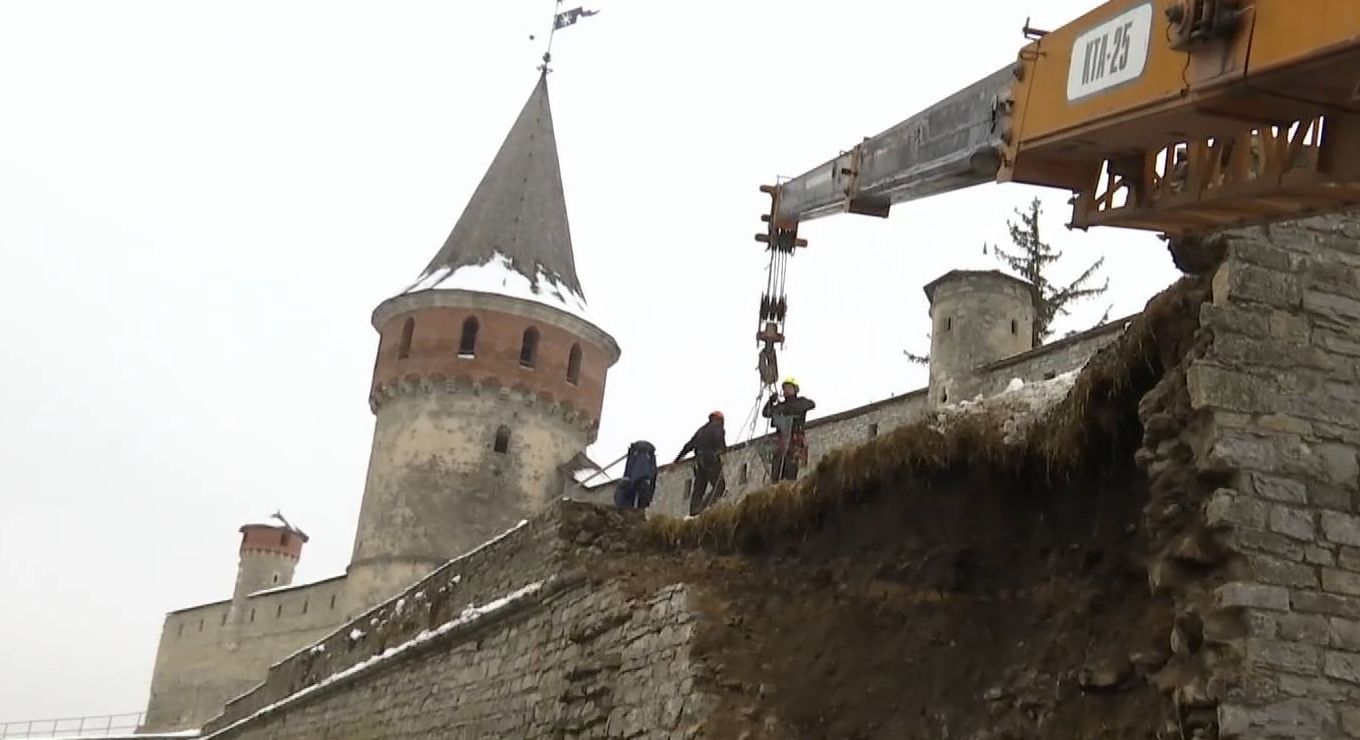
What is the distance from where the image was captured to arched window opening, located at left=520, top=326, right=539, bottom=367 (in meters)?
Answer: 26.2

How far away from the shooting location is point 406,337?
2656 centimetres

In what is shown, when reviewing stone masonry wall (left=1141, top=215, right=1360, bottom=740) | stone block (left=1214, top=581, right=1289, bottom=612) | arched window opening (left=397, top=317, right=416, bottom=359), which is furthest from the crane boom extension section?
arched window opening (left=397, top=317, right=416, bottom=359)

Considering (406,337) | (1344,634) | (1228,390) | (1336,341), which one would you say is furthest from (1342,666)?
(406,337)

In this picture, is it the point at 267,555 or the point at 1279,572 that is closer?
the point at 1279,572

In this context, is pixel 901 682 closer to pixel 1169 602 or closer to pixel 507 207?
pixel 1169 602

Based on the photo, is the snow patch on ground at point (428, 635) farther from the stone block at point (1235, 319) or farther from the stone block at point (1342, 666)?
the stone block at point (1342, 666)

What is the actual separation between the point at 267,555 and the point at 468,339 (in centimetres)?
1238

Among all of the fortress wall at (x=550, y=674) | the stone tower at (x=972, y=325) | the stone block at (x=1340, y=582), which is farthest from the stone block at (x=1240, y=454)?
the stone tower at (x=972, y=325)

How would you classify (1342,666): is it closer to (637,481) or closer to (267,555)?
(637,481)

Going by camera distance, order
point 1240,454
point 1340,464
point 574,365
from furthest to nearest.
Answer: point 574,365
point 1340,464
point 1240,454

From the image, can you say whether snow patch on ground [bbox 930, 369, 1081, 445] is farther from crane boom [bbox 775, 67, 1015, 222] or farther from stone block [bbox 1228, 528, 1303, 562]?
stone block [bbox 1228, 528, 1303, 562]

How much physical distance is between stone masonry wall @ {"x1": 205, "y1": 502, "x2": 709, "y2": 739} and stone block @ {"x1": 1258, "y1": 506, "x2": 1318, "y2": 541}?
332 cm

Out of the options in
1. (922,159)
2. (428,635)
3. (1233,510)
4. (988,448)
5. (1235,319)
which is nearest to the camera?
(1233,510)

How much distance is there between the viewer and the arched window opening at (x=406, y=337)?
26.3m
